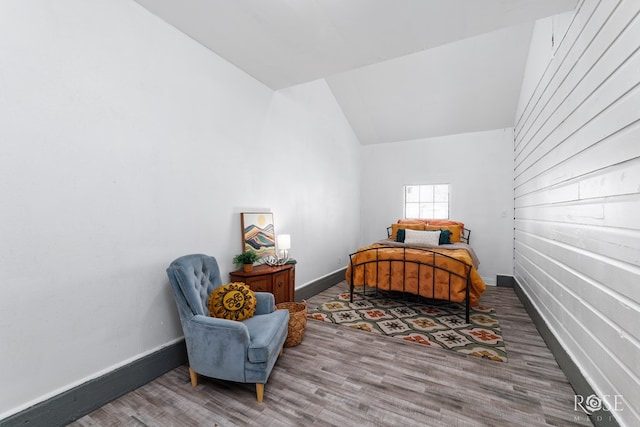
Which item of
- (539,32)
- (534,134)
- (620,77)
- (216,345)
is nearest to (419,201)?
(534,134)

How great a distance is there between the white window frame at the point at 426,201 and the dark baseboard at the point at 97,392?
503 centimetres

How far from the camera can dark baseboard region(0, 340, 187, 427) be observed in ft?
5.20

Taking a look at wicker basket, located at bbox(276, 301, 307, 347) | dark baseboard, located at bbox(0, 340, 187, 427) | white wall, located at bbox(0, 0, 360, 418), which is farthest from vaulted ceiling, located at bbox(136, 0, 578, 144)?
dark baseboard, located at bbox(0, 340, 187, 427)

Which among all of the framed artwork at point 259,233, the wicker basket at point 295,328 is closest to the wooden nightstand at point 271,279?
the framed artwork at point 259,233

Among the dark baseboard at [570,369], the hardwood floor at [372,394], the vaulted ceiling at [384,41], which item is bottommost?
the hardwood floor at [372,394]

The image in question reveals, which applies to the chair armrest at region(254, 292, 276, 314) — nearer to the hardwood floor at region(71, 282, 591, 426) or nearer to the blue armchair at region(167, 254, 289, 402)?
the blue armchair at region(167, 254, 289, 402)

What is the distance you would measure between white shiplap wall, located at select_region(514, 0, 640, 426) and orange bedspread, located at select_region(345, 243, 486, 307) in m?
0.77

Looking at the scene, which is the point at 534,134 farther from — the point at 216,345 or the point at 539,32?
the point at 216,345

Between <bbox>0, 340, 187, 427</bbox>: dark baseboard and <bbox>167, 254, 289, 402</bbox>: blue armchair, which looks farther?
<bbox>167, 254, 289, 402</bbox>: blue armchair

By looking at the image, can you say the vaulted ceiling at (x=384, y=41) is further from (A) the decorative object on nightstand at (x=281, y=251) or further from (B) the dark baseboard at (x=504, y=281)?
(B) the dark baseboard at (x=504, y=281)

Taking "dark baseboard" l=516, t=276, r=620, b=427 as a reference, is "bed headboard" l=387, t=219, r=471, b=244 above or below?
above

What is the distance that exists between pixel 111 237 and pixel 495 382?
10.2ft

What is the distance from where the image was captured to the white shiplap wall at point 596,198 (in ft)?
4.35

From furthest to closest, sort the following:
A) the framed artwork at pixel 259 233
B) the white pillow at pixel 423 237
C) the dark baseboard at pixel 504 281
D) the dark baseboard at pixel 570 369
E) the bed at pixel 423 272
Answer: the dark baseboard at pixel 504 281, the white pillow at pixel 423 237, the bed at pixel 423 272, the framed artwork at pixel 259 233, the dark baseboard at pixel 570 369
